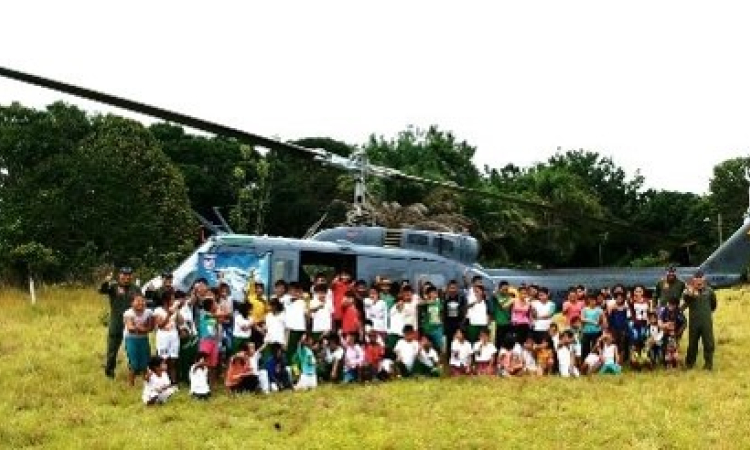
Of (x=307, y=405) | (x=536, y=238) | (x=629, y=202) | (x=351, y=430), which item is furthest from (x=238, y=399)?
(x=629, y=202)

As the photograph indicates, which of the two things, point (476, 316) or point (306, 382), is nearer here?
point (306, 382)

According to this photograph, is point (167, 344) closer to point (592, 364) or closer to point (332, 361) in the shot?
point (332, 361)

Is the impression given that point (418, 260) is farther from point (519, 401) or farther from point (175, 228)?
point (175, 228)

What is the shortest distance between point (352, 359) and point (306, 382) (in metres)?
0.75

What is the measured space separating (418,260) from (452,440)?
18.3 feet

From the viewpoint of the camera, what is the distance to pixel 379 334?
548 inches

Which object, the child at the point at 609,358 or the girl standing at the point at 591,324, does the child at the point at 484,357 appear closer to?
the girl standing at the point at 591,324

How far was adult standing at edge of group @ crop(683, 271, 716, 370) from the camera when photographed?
14906mm

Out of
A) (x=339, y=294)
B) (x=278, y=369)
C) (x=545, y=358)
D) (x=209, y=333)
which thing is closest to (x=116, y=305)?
(x=209, y=333)

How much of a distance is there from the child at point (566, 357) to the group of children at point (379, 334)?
14mm

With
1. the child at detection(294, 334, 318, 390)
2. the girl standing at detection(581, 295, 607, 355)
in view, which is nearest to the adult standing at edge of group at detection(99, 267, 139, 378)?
the child at detection(294, 334, 318, 390)

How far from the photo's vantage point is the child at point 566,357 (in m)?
14.3

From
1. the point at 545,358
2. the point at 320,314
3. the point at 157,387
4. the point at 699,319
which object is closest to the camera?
the point at 157,387

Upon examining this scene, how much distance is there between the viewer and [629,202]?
172 ft
